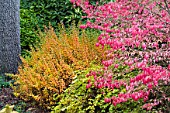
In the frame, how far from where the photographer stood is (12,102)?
4.77m

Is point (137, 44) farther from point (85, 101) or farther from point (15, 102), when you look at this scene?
point (15, 102)

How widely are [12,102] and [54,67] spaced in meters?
0.87

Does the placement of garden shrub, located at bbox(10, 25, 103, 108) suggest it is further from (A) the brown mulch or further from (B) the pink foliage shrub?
(B) the pink foliage shrub

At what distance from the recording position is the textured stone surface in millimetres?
5633

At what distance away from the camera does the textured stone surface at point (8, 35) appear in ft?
18.5

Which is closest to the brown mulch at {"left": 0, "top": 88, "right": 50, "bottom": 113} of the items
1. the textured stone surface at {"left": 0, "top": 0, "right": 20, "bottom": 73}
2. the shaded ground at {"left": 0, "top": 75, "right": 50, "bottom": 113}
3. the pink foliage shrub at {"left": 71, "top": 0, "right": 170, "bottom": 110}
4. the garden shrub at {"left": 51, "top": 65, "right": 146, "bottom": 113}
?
the shaded ground at {"left": 0, "top": 75, "right": 50, "bottom": 113}

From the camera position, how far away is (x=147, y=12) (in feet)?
12.3

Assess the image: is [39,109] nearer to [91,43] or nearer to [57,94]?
[57,94]

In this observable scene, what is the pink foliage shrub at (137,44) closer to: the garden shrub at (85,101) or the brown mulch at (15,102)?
the garden shrub at (85,101)

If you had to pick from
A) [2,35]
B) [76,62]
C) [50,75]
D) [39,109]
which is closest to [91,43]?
[76,62]

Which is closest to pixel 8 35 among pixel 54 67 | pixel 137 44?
pixel 54 67

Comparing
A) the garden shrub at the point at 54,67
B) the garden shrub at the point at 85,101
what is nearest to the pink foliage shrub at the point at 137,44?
the garden shrub at the point at 85,101

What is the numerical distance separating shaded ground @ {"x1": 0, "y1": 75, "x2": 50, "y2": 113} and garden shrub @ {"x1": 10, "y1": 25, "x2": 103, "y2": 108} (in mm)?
90

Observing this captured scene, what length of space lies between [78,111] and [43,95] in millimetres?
699
